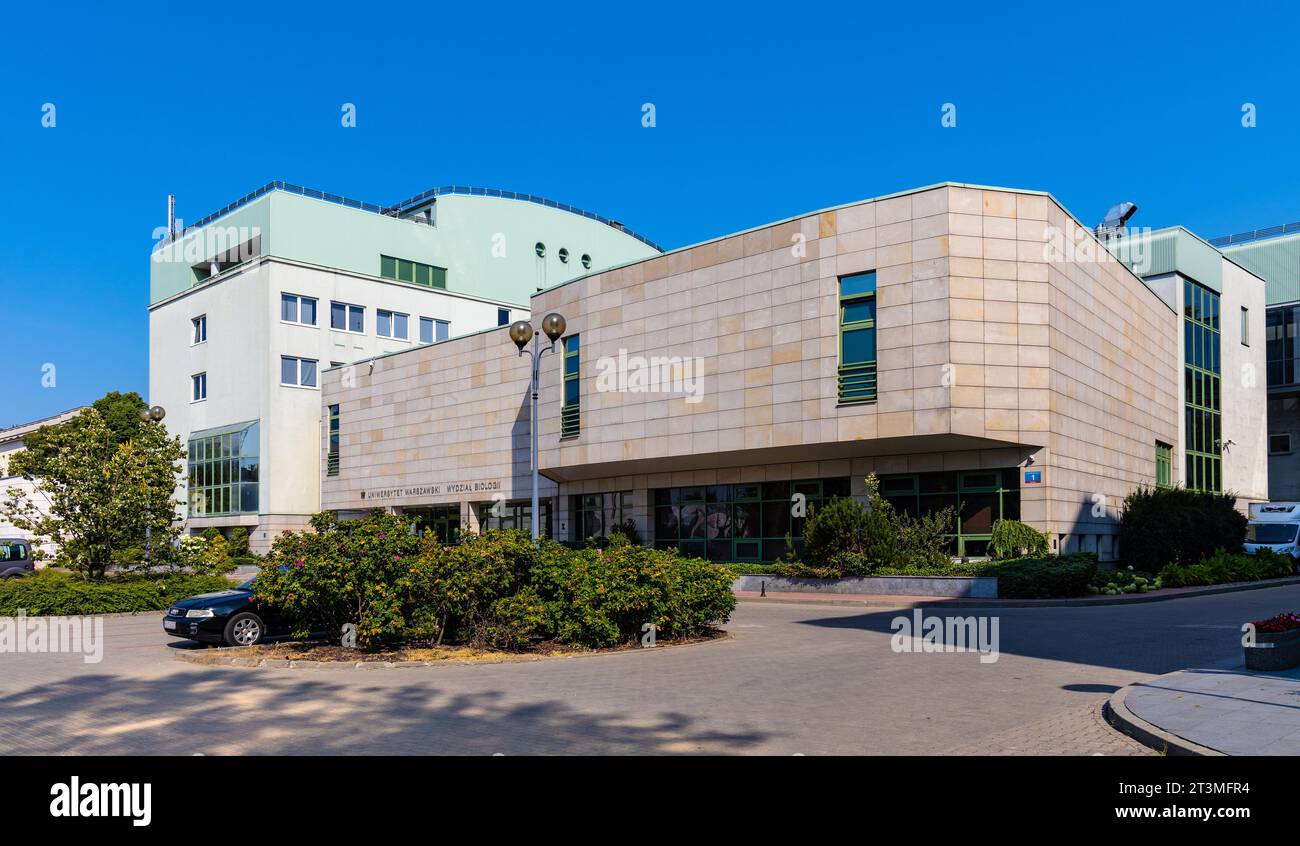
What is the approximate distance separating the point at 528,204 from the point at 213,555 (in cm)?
3950

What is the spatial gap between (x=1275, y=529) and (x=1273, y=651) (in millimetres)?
31538

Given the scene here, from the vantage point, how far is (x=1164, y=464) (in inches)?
1656

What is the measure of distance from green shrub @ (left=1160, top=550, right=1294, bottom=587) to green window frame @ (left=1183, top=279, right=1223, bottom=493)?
10.4 metres

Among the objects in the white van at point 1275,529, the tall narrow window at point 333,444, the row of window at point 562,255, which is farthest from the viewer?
the row of window at point 562,255

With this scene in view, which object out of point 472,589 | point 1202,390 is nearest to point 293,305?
point 472,589

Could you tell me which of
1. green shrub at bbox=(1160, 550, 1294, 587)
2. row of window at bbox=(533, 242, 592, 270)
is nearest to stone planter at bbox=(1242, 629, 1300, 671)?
green shrub at bbox=(1160, 550, 1294, 587)

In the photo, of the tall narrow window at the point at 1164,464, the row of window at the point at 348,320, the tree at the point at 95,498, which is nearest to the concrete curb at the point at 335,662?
the tree at the point at 95,498

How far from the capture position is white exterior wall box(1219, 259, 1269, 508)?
49094mm

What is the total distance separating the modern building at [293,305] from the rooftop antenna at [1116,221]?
32937 mm

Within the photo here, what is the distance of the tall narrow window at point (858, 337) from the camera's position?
97.8ft

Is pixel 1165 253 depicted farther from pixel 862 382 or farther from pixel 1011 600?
pixel 1011 600

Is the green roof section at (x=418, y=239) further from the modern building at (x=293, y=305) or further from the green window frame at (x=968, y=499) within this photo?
the green window frame at (x=968, y=499)

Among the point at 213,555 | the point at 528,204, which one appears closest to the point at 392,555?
the point at 213,555
